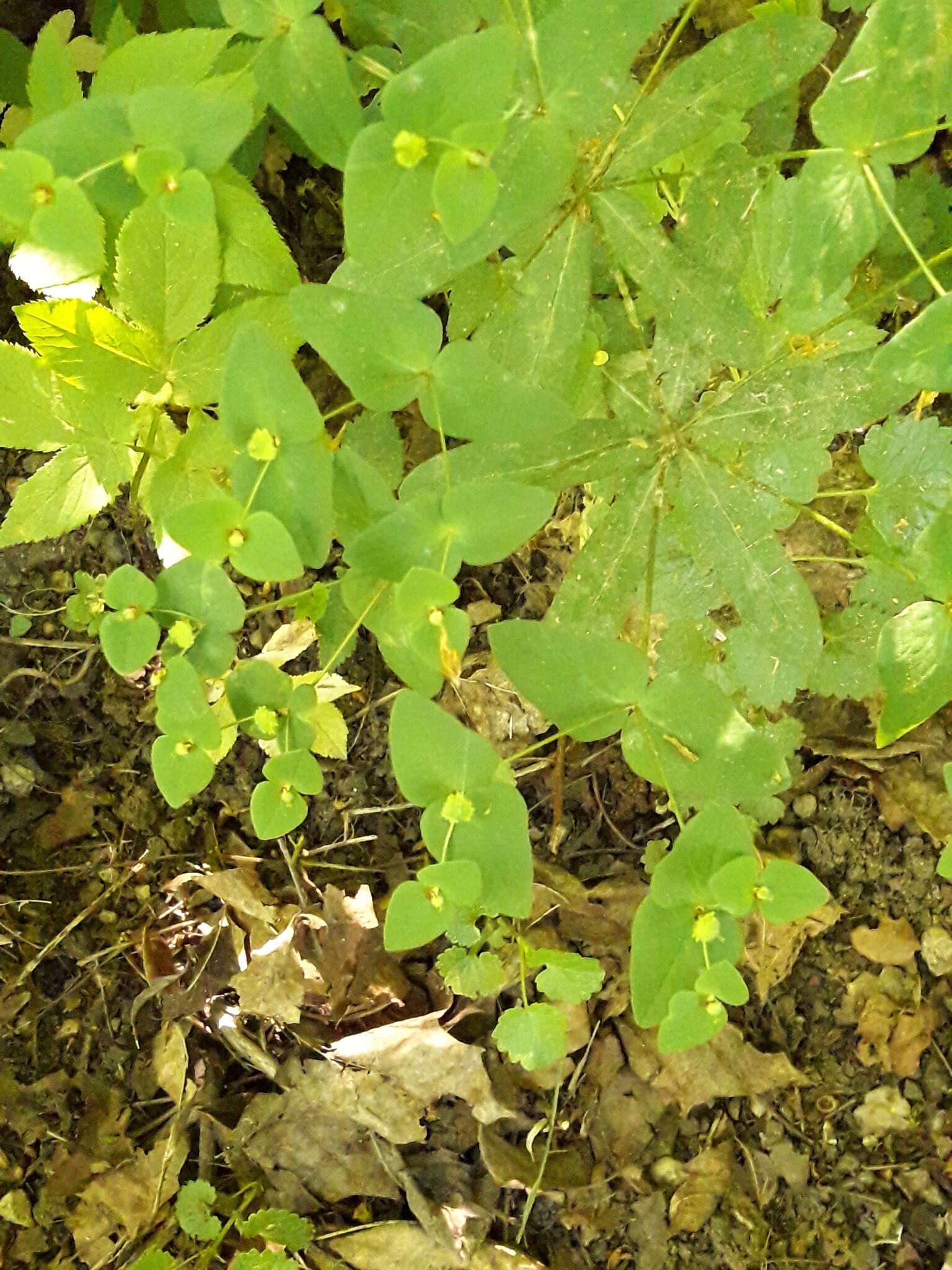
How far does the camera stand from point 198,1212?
70.6 inches

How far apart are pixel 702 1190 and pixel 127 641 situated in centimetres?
159

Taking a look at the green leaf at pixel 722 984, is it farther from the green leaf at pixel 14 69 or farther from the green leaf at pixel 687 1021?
the green leaf at pixel 14 69

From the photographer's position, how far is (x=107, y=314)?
1328 mm

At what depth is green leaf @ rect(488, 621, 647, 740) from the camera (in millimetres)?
1084

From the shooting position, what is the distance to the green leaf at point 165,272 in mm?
1239

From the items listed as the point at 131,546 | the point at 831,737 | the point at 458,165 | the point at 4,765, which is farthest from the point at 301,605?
the point at 831,737

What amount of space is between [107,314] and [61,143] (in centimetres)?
36

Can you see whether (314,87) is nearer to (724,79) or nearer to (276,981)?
(724,79)

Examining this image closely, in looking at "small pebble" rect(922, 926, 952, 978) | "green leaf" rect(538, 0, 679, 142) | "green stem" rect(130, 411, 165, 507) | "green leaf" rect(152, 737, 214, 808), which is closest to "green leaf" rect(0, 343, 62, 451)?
"green stem" rect(130, 411, 165, 507)

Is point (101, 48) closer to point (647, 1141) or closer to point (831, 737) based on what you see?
point (831, 737)

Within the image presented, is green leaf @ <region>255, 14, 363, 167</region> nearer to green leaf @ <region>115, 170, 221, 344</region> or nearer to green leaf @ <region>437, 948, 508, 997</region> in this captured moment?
green leaf @ <region>115, 170, 221, 344</region>

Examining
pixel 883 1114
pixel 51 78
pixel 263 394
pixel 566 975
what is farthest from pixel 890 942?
pixel 51 78

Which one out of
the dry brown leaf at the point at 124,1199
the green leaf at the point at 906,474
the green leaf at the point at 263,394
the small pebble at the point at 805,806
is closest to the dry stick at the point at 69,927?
the dry brown leaf at the point at 124,1199

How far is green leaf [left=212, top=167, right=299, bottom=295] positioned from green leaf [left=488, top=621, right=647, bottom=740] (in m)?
0.59
